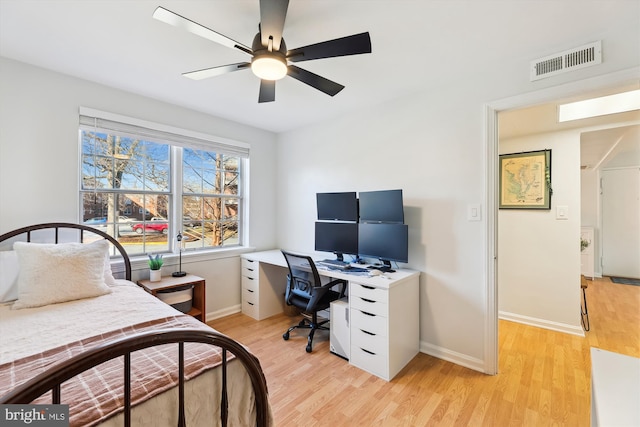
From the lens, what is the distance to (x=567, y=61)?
1.86 meters

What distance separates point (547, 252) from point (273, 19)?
3500 millimetres

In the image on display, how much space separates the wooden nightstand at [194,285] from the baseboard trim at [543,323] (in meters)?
3.42

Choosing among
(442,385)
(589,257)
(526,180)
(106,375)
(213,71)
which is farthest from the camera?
(589,257)

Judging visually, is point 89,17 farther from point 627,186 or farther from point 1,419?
point 627,186

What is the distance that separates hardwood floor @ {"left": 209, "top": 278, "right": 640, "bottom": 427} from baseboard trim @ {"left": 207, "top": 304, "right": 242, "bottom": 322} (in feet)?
0.99

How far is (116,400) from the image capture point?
0.87 metres

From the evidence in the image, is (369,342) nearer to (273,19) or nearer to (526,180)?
(273,19)

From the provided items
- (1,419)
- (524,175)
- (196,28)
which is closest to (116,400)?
(1,419)

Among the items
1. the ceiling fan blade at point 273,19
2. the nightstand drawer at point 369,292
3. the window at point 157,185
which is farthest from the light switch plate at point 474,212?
the window at point 157,185

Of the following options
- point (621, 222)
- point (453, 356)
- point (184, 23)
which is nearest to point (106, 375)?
point (184, 23)

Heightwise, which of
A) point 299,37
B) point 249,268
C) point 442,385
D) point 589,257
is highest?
point 299,37

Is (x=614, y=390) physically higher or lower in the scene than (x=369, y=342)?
higher

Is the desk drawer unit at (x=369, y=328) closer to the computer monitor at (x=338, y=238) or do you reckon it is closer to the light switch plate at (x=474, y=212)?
the computer monitor at (x=338, y=238)

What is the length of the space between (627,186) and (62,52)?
8.03 metres
